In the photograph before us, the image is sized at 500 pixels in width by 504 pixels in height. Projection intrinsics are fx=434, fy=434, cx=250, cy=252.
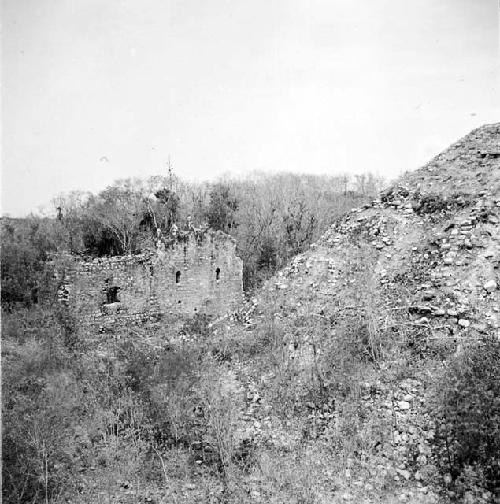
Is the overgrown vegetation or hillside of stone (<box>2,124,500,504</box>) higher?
the overgrown vegetation

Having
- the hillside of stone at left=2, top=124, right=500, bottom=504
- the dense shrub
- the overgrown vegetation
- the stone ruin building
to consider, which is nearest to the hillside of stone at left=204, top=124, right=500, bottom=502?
the hillside of stone at left=2, top=124, right=500, bottom=504

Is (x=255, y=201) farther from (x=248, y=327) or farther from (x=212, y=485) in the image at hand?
(x=212, y=485)

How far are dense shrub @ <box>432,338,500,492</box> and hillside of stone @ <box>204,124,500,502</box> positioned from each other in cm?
21

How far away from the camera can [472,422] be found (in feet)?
18.5

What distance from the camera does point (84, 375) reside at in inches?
367

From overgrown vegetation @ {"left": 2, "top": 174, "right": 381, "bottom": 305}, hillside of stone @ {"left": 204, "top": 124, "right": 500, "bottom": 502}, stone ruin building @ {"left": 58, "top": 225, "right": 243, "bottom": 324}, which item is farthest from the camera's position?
overgrown vegetation @ {"left": 2, "top": 174, "right": 381, "bottom": 305}

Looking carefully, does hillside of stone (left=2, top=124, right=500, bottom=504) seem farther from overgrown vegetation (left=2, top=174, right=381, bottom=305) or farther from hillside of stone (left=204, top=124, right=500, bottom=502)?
overgrown vegetation (left=2, top=174, right=381, bottom=305)

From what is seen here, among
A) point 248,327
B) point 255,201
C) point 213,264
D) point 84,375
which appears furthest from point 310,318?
point 255,201

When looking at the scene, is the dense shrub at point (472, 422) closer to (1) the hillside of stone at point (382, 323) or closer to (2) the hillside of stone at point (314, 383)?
(2) the hillside of stone at point (314, 383)

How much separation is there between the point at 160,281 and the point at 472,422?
34.6ft

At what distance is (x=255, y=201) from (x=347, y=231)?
57.5 ft

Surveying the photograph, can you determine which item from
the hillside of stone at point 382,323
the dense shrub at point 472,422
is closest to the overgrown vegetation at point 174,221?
the hillside of stone at point 382,323

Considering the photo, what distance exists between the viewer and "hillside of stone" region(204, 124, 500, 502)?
6.34m

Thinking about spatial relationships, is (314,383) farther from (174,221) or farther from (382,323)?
(174,221)
